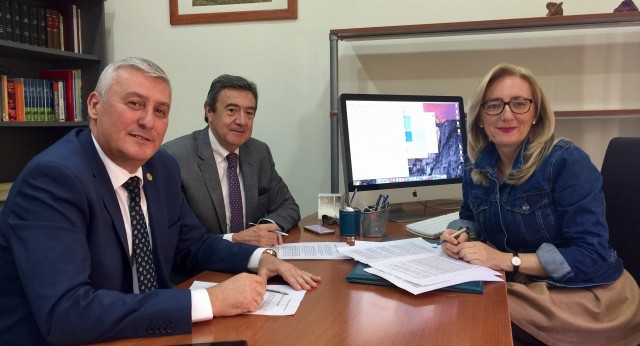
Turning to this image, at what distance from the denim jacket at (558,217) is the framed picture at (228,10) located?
164 centimetres

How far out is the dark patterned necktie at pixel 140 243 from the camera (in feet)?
4.17

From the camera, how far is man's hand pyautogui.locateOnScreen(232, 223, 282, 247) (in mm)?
1689

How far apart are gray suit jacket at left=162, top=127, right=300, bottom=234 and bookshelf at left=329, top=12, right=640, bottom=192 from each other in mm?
417

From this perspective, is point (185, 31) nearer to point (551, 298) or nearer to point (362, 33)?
point (362, 33)

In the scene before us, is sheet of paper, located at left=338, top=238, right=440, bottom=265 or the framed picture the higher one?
the framed picture

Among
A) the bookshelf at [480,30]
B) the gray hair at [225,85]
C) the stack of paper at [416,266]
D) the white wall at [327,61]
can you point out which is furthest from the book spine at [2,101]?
the stack of paper at [416,266]

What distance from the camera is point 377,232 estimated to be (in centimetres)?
175

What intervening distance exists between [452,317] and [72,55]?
2633mm

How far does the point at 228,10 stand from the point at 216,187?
1306 mm

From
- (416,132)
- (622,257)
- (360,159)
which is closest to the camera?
(622,257)

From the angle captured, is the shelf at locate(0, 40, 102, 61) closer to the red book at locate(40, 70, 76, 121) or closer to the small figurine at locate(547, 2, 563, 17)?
the red book at locate(40, 70, 76, 121)

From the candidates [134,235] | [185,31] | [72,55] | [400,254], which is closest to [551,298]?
[400,254]

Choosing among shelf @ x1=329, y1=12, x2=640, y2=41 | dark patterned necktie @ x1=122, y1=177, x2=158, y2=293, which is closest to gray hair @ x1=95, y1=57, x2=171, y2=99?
dark patterned necktie @ x1=122, y1=177, x2=158, y2=293

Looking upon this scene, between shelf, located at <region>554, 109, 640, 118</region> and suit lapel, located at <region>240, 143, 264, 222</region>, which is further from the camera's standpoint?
shelf, located at <region>554, 109, 640, 118</region>
